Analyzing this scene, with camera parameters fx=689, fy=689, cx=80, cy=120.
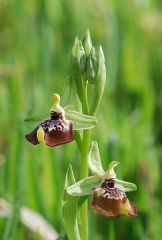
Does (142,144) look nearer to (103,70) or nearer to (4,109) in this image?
(4,109)

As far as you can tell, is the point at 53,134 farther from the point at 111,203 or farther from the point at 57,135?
the point at 111,203

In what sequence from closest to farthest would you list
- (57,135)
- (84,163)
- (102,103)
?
(57,135), (84,163), (102,103)

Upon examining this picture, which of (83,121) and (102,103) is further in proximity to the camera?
(102,103)

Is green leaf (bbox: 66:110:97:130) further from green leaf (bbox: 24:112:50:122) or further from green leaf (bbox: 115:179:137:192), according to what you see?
green leaf (bbox: 115:179:137:192)

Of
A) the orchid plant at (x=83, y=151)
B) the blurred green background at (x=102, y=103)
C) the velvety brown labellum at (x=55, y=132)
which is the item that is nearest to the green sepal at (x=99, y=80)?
the orchid plant at (x=83, y=151)

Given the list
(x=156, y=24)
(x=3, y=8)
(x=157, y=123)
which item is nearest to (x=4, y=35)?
(x=3, y=8)

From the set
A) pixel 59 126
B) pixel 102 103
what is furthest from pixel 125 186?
pixel 102 103

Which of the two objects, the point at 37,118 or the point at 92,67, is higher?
the point at 92,67

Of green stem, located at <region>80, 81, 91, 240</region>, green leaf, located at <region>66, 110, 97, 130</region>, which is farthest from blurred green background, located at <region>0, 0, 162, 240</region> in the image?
green leaf, located at <region>66, 110, 97, 130</region>
